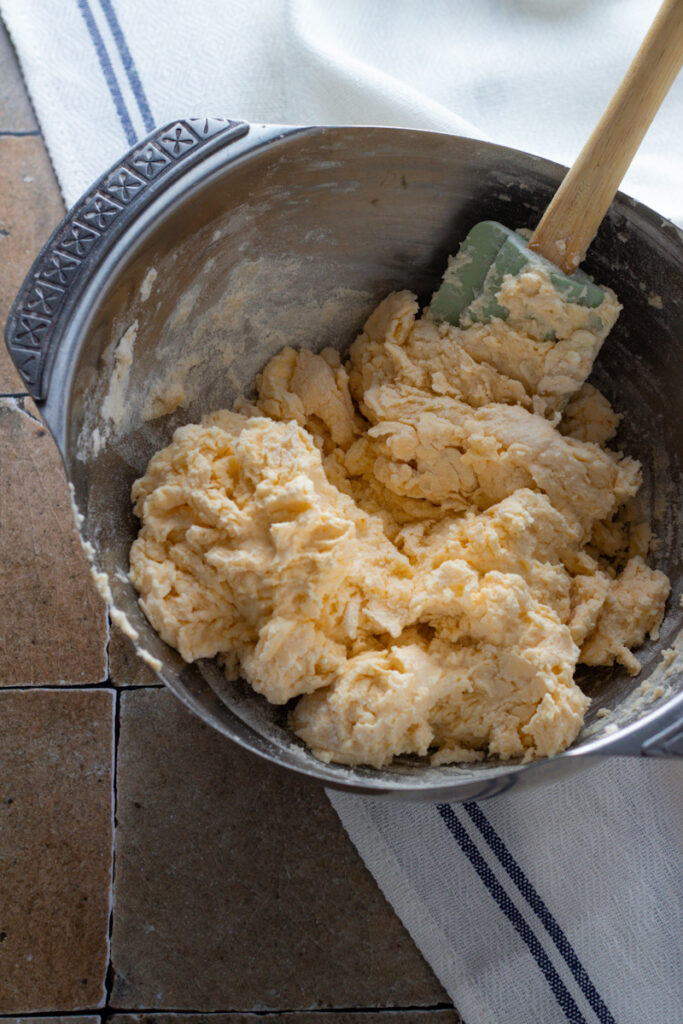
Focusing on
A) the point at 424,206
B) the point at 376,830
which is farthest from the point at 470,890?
the point at 424,206

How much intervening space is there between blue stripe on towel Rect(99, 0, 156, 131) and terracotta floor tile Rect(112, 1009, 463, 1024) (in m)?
1.80

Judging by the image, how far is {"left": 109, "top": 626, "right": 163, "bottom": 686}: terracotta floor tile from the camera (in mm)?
1594

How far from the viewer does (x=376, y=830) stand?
4.95 feet

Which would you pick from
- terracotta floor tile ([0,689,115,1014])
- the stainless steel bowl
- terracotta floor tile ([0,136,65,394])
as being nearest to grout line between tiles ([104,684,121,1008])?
terracotta floor tile ([0,689,115,1014])

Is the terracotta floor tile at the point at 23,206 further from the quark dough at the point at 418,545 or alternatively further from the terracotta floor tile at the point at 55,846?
→ the terracotta floor tile at the point at 55,846

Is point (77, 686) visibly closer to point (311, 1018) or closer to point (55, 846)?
point (55, 846)

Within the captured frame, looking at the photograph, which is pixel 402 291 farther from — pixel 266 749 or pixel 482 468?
pixel 266 749

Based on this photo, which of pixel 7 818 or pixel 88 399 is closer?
pixel 88 399

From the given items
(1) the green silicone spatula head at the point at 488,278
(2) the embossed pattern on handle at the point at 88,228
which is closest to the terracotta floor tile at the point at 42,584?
(2) the embossed pattern on handle at the point at 88,228

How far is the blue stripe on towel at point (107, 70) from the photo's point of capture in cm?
176

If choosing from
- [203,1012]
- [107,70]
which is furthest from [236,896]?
[107,70]

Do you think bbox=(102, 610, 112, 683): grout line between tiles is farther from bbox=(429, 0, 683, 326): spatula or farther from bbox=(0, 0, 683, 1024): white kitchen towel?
bbox=(429, 0, 683, 326): spatula

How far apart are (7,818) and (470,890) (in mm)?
892

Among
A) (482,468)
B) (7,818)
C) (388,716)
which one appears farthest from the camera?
(7,818)
